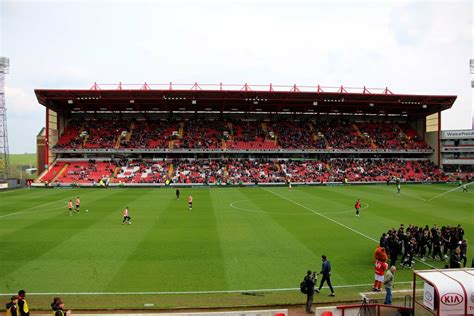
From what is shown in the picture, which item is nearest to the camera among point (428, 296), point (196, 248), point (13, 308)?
point (428, 296)

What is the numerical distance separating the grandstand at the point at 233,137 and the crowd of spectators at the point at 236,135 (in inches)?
6.6

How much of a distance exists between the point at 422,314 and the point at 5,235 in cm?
2115

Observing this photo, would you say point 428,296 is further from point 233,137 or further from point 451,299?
point 233,137

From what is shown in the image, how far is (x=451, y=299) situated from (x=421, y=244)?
27.9 feet

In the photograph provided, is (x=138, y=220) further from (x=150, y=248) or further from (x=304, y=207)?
(x=304, y=207)

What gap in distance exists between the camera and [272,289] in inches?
486

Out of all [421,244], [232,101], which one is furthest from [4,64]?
[421,244]

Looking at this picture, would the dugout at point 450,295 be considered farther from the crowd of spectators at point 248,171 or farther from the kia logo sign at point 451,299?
the crowd of spectators at point 248,171

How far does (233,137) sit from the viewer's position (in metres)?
58.3

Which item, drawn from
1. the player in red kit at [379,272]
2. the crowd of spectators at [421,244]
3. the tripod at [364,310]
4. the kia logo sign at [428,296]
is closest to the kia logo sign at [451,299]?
the kia logo sign at [428,296]

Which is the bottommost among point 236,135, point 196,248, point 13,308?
point 196,248

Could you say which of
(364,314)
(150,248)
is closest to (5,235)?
(150,248)

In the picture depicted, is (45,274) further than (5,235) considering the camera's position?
No

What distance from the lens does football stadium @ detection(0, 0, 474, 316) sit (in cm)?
1167
